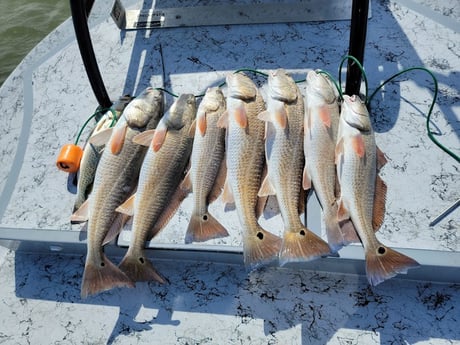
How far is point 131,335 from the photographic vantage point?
243 centimetres

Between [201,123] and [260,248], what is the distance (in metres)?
0.98

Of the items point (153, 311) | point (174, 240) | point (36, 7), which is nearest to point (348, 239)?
point (174, 240)

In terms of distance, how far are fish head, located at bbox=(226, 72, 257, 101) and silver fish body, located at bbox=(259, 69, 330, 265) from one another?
13cm

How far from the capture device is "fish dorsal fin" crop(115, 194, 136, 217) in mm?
2615

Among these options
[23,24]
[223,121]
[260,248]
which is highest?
[223,121]

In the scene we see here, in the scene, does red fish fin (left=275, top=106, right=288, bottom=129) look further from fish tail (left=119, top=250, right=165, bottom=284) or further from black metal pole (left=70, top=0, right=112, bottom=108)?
black metal pole (left=70, top=0, right=112, bottom=108)

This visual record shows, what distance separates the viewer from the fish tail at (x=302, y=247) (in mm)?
2178

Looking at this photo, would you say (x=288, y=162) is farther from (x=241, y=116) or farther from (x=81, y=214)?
(x=81, y=214)

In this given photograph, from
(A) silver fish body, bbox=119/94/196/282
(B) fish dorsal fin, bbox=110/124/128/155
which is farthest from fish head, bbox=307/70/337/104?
(B) fish dorsal fin, bbox=110/124/128/155

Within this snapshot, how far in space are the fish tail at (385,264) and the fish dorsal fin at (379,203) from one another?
32 centimetres

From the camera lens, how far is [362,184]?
8.07ft

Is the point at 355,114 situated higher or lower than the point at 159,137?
higher

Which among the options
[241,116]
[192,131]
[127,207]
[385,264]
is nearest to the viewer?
[385,264]

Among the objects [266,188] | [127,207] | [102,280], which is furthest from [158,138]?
[102,280]
